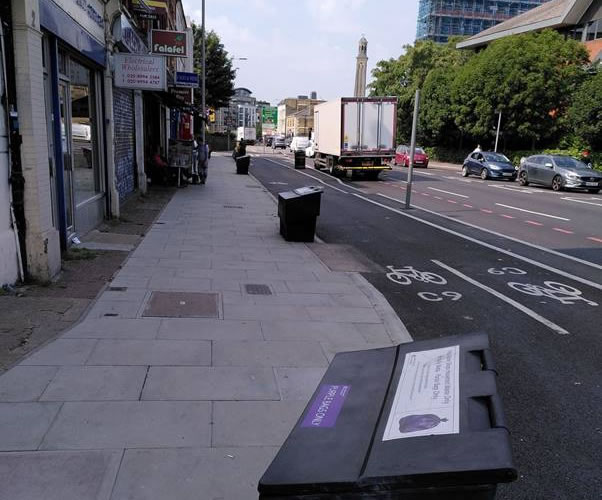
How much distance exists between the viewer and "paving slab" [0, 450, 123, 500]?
2.77 m

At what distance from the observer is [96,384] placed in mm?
4074

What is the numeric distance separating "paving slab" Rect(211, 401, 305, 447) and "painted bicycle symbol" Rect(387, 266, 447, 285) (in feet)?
14.9

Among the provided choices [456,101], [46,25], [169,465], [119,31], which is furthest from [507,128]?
[169,465]

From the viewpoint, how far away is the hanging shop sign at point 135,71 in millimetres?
12328

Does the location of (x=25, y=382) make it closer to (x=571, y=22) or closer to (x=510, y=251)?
(x=510, y=251)

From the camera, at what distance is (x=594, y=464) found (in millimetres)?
3395

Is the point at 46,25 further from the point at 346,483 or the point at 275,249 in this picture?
the point at 346,483

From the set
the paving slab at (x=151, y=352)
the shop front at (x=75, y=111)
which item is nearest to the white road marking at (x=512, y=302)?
the paving slab at (x=151, y=352)

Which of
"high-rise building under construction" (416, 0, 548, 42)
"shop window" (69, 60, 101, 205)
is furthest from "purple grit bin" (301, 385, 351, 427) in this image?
"high-rise building under construction" (416, 0, 548, 42)

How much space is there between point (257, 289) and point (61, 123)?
438cm

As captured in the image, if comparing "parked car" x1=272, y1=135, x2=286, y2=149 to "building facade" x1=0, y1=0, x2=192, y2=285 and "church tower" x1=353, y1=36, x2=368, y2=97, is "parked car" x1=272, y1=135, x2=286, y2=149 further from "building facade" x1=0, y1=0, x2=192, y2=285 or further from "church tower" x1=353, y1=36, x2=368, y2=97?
"building facade" x1=0, y1=0, x2=192, y2=285

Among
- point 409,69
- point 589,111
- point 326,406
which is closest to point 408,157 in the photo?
point 589,111

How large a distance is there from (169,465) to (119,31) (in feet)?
38.1

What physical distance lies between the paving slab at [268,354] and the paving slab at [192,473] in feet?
4.54
